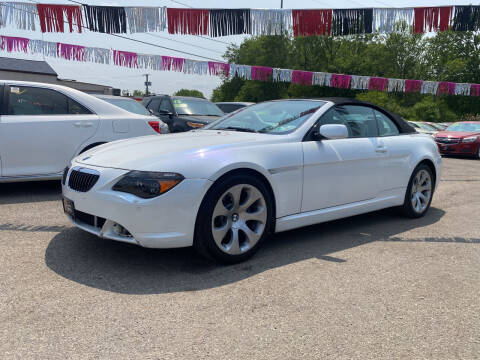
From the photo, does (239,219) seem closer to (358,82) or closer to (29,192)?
(29,192)

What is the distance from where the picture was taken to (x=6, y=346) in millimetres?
2189

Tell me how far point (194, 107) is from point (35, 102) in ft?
17.6

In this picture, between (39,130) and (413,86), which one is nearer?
(39,130)

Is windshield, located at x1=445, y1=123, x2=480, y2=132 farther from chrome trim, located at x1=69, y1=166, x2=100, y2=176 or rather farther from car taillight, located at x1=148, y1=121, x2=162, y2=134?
chrome trim, located at x1=69, y1=166, x2=100, y2=176

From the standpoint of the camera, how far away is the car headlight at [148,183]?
3098mm

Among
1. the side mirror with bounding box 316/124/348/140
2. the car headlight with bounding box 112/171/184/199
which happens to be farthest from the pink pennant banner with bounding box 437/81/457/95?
the car headlight with bounding box 112/171/184/199

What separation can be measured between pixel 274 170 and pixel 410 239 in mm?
1757

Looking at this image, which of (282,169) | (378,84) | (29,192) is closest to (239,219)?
(282,169)

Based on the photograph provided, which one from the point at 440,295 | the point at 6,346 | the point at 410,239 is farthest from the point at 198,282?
the point at 410,239

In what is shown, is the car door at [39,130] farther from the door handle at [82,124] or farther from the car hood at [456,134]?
the car hood at [456,134]

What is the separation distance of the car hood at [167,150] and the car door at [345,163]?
0.46 meters

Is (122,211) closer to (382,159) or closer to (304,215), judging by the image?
(304,215)

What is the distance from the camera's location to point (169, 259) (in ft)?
11.7

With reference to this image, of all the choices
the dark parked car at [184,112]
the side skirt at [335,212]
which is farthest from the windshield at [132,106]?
the side skirt at [335,212]
